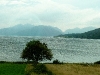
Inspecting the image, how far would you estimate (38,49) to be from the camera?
6950 centimetres

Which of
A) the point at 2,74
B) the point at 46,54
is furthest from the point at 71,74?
the point at 46,54

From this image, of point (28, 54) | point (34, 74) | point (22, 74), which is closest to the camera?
point (34, 74)

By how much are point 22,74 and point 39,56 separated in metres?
24.7

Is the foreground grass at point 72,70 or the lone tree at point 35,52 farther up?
the lone tree at point 35,52

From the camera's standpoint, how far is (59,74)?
47094 millimetres

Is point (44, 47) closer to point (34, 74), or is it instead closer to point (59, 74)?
point (59, 74)

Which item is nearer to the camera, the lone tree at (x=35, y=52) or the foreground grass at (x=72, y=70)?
the foreground grass at (x=72, y=70)

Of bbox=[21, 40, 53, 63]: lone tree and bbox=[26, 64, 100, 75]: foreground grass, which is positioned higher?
bbox=[21, 40, 53, 63]: lone tree

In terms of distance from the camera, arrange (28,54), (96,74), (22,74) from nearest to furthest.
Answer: (22,74) → (96,74) → (28,54)

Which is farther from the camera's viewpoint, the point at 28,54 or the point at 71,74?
the point at 28,54

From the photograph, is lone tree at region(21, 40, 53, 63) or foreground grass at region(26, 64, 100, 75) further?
lone tree at region(21, 40, 53, 63)

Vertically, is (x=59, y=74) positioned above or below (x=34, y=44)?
below

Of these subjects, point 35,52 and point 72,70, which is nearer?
point 72,70

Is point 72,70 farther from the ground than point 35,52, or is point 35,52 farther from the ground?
point 35,52
